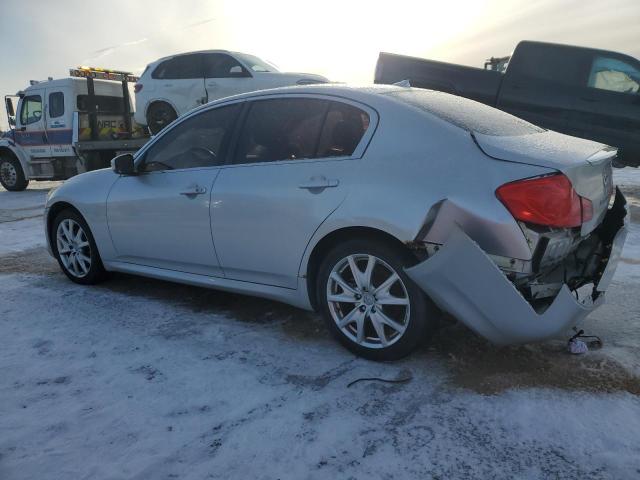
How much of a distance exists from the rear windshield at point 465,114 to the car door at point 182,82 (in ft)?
25.4

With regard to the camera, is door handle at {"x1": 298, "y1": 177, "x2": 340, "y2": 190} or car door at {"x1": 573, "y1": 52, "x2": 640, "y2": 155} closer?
door handle at {"x1": 298, "y1": 177, "x2": 340, "y2": 190}

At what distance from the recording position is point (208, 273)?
3.72 metres

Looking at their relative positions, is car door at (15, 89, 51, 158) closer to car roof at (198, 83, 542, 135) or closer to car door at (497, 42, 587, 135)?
car door at (497, 42, 587, 135)

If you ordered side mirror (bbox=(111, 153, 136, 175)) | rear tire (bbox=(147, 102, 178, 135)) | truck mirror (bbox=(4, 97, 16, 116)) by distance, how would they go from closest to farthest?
side mirror (bbox=(111, 153, 136, 175)), rear tire (bbox=(147, 102, 178, 135)), truck mirror (bbox=(4, 97, 16, 116))

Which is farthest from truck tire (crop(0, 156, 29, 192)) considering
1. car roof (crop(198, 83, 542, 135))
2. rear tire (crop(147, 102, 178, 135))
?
car roof (crop(198, 83, 542, 135))

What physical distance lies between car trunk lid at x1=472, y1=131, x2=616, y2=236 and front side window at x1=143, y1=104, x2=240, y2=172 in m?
1.75

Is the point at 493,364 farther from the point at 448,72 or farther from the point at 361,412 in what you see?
the point at 448,72

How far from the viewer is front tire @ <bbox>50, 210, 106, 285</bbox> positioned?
4.52 m

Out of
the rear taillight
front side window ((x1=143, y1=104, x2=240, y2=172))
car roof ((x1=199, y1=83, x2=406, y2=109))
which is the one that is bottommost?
the rear taillight

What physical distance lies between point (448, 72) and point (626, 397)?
7.12m

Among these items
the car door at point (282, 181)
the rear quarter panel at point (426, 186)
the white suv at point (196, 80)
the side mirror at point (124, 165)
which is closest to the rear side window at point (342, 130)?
the car door at point (282, 181)

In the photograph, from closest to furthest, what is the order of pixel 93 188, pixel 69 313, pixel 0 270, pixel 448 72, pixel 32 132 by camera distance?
pixel 69 313 → pixel 93 188 → pixel 0 270 → pixel 448 72 → pixel 32 132

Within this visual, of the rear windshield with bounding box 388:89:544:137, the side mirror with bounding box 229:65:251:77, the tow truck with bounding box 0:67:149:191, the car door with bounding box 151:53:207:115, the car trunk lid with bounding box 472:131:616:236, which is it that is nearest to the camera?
the car trunk lid with bounding box 472:131:616:236

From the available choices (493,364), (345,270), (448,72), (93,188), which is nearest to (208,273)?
(345,270)
